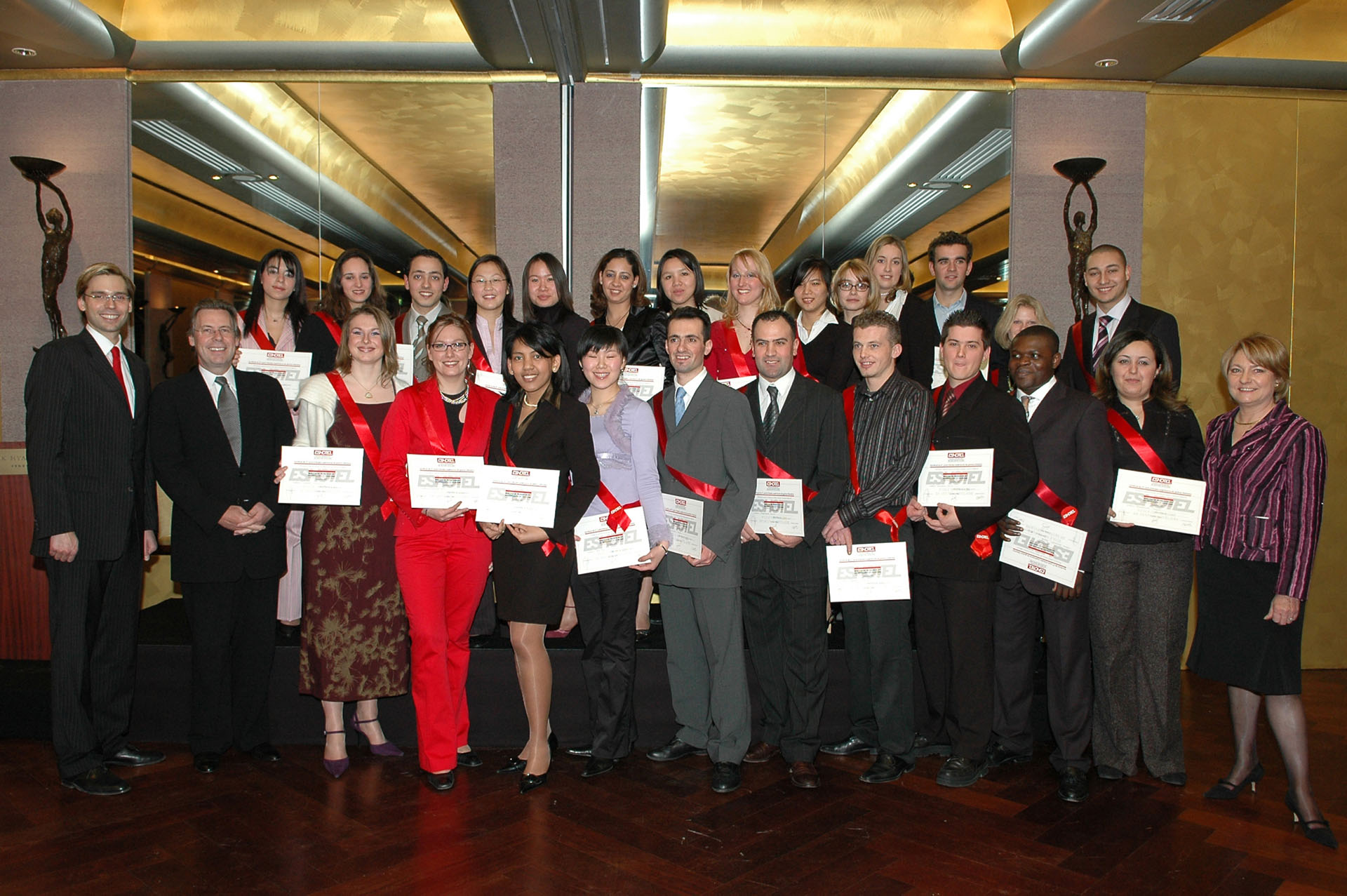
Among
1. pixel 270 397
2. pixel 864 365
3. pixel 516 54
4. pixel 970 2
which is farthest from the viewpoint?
pixel 970 2

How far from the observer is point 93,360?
3328 mm

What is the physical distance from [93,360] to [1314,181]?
22.3 ft

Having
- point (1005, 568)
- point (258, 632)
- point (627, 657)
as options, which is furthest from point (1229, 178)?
point (258, 632)

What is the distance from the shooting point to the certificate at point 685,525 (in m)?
3.15


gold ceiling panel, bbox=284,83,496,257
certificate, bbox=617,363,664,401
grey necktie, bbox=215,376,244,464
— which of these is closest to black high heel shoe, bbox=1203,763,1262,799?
certificate, bbox=617,363,664,401

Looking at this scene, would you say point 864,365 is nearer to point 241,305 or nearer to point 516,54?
point 516,54

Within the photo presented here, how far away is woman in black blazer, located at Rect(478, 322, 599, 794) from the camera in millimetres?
3152

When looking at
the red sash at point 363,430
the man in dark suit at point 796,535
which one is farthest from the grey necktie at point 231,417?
the man in dark suit at point 796,535

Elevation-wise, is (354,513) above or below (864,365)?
below

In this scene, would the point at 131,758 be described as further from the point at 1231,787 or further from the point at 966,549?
the point at 1231,787

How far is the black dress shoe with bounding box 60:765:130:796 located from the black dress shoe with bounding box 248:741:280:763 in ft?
1.46

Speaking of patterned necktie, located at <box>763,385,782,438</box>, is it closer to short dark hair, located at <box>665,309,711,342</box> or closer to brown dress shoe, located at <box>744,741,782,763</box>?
short dark hair, located at <box>665,309,711,342</box>

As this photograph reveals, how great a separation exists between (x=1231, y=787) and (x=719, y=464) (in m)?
2.27

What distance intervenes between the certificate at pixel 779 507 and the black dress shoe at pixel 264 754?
223 centimetres
